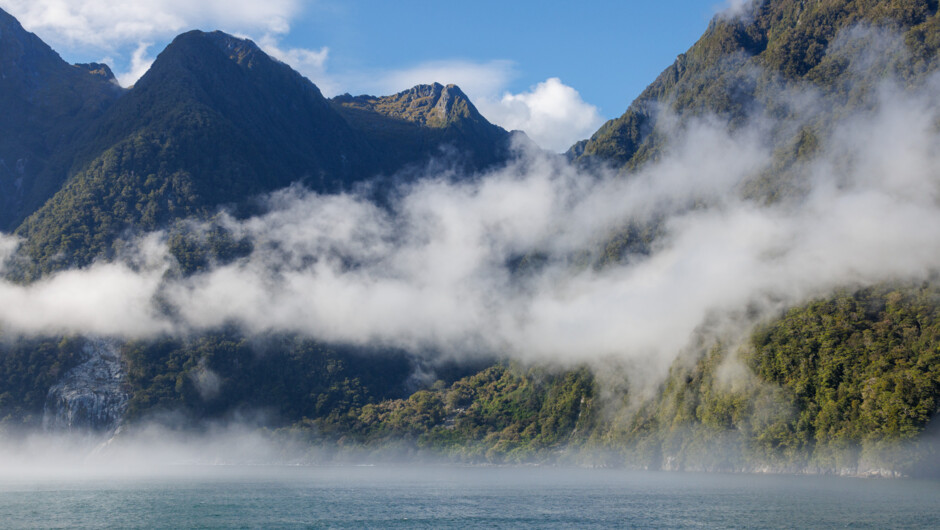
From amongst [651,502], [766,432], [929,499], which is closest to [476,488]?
[651,502]

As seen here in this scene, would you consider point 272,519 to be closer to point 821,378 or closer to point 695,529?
point 695,529

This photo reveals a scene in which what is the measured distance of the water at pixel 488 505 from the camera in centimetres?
10038

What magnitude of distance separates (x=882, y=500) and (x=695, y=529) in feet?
128

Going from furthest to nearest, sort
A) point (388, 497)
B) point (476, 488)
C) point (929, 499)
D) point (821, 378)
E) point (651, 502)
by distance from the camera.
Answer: point (821, 378), point (476, 488), point (388, 497), point (651, 502), point (929, 499)

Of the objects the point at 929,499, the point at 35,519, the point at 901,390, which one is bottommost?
the point at 35,519

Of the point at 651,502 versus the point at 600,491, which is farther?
the point at 600,491

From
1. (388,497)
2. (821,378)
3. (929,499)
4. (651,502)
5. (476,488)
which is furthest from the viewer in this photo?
(821,378)

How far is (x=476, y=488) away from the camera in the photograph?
16612cm

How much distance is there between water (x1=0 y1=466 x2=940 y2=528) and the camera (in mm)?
100375

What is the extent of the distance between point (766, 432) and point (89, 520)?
150778mm

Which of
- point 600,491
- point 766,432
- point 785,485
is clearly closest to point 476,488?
point 600,491

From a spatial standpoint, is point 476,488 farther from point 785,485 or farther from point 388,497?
point 785,485

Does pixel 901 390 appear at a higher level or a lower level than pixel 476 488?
higher

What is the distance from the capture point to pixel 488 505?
126 m
